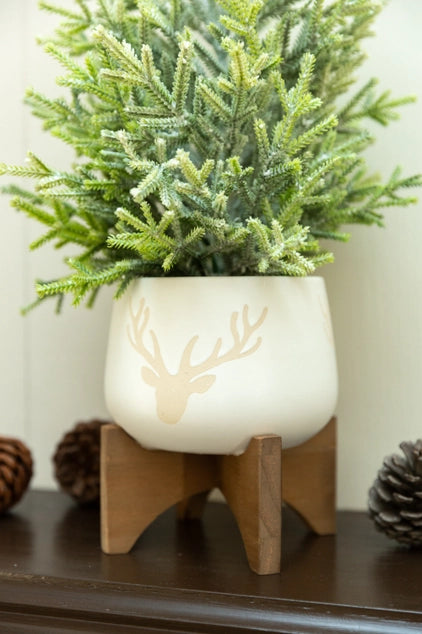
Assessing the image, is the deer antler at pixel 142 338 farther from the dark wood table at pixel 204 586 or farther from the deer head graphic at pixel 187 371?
the dark wood table at pixel 204 586

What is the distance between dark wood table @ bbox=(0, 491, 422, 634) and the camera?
1.69 feet

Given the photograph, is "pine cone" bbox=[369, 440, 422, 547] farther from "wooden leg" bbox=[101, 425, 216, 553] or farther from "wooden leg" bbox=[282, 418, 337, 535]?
"wooden leg" bbox=[101, 425, 216, 553]

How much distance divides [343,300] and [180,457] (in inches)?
9.9

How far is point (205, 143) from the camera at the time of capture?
0.61 metres

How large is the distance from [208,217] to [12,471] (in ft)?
1.19

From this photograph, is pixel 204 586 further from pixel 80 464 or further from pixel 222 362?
pixel 80 464

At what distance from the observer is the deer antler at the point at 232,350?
0.58 meters

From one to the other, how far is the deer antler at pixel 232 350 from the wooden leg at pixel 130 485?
4.1 inches

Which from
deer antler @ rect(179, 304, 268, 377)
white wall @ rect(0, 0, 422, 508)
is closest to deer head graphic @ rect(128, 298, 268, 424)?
deer antler @ rect(179, 304, 268, 377)

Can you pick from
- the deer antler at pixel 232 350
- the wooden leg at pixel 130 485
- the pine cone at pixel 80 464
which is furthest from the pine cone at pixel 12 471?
the deer antler at pixel 232 350

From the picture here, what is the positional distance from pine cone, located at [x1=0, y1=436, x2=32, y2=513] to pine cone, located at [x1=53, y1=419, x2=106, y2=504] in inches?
1.5

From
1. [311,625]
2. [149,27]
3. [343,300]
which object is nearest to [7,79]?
[149,27]

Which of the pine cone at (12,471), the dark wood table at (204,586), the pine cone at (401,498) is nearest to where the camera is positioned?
the dark wood table at (204,586)

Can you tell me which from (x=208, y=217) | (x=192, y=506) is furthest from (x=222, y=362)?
(x=192, y=506)
